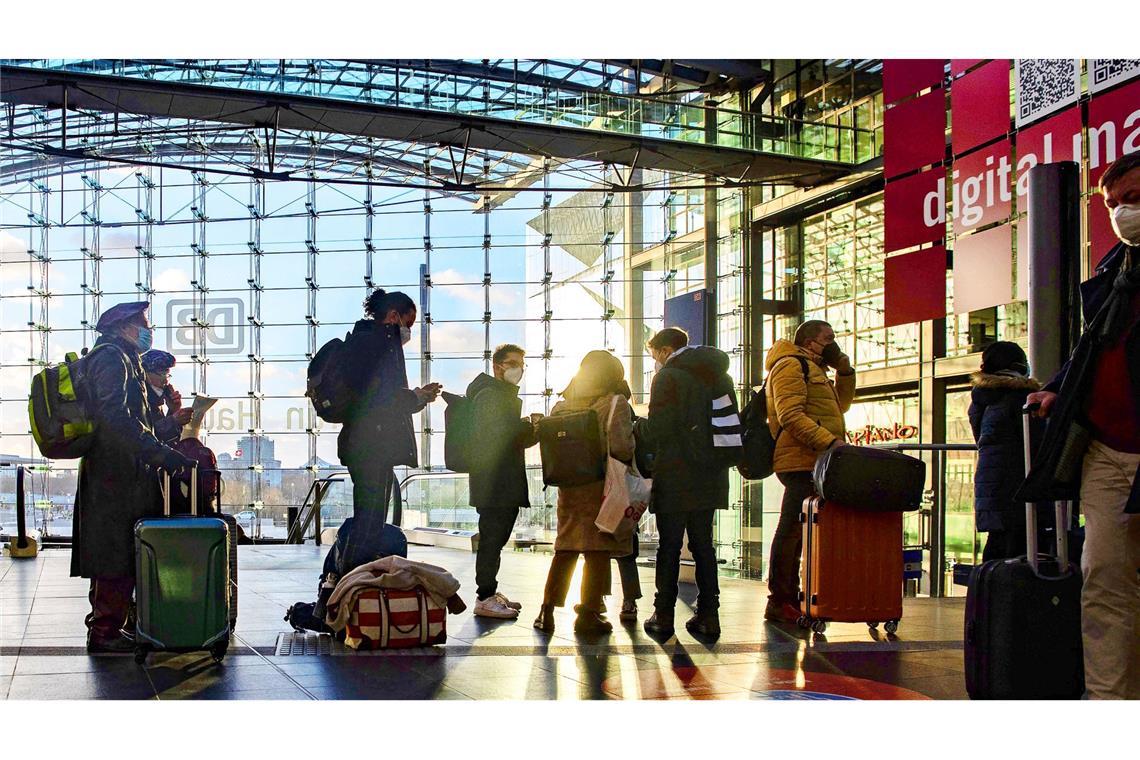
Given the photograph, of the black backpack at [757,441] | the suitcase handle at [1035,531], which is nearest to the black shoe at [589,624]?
→ the black backpack at [757,441]

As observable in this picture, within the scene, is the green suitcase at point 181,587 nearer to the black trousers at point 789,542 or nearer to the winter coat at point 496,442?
the winter coat at point 496,442

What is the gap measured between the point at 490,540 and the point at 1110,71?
354 inches

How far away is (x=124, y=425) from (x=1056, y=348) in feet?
11.6

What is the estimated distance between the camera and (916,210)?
1594 centimetres

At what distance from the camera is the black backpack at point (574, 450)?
5.24 m

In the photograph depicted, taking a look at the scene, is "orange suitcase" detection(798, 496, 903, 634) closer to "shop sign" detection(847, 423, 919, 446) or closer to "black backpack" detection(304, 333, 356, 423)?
"black backpack" detection(304, 333, 356, 423)

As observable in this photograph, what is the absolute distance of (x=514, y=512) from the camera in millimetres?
5855

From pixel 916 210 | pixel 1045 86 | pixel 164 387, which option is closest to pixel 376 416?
pixel 164 387

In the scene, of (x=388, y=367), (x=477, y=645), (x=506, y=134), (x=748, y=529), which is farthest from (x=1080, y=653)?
(x=506, y=134)

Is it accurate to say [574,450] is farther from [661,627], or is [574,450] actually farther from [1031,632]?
[1031,632]

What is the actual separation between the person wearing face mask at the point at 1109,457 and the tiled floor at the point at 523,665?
73 centimetres

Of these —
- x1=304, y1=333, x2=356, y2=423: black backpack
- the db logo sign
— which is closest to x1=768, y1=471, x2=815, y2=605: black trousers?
x1=304, y1=333, x2=356, y2=423: black backpack

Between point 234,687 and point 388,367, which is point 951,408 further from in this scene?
point 234,687
